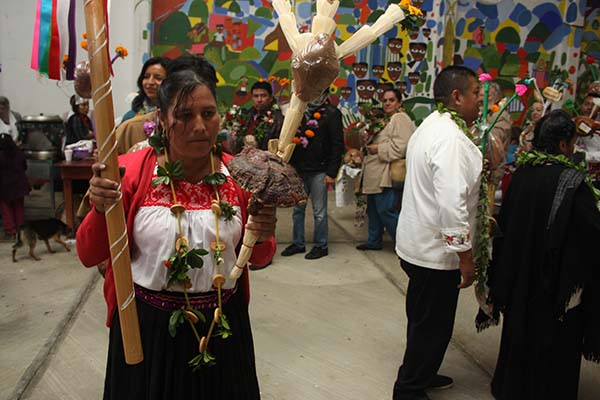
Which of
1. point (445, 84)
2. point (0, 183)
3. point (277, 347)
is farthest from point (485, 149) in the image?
point (0, 183)

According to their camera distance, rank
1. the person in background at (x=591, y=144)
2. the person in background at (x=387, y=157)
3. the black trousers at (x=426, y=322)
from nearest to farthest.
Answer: the black trousers at (x=426, y=322)
the person in background at (x=591, y=144)
the person in background at (x=387, y=157)

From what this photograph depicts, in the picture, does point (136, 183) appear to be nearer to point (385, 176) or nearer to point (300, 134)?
point (300, 134)

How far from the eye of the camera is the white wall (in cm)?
905

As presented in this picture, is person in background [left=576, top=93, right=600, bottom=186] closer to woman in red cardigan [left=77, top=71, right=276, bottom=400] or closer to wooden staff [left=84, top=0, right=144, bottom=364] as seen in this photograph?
woman in red cardigan [left=77, top=71, right=276, bottom=400]

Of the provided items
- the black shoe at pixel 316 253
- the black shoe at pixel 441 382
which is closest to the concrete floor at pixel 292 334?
the black shoe at pixel 441 382

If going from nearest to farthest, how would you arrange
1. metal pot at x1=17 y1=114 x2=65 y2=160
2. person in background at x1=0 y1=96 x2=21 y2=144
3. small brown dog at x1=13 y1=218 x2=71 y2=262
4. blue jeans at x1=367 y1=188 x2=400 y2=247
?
small brown dog at x1=13 y1=218 x2=71 y2=262 → blue jeans at x1=367 y1=188 x2=400 y2=247 → person in background at x1=0 y1=96 x2=21 y2=144 → metal pot at x1=17 y1=114 x2=65 y2=160

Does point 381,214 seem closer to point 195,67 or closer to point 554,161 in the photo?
point 554,161

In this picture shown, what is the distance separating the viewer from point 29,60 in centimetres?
942

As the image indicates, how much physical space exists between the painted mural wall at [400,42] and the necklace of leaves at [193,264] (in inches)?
283

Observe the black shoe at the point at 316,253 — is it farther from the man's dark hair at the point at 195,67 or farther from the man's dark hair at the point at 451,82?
the man's dark hair at the point at 195,67

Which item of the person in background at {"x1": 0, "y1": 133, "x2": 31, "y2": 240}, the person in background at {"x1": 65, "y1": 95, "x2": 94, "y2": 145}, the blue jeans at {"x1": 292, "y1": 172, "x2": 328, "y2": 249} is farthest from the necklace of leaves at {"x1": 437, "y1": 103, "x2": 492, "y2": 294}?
the person in background at {"x1": 65, "y1": 95, "x2": 94, "y2": 145}

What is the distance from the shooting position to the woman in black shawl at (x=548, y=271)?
113 inches

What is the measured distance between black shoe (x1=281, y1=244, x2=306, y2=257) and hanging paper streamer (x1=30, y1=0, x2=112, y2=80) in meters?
4.58

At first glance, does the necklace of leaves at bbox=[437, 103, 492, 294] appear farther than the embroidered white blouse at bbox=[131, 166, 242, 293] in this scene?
Yes
